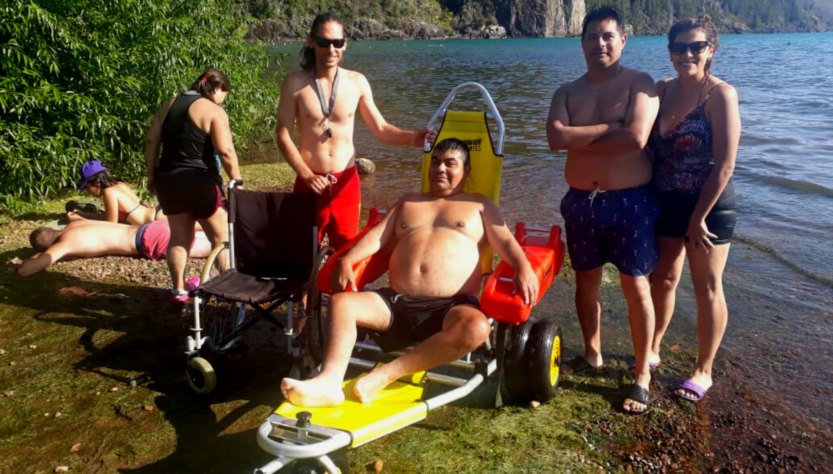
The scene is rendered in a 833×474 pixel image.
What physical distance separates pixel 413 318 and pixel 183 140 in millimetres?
2346

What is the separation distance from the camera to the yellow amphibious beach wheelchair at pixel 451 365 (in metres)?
2.76

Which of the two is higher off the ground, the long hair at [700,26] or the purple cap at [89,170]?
the long hair at [700,26]

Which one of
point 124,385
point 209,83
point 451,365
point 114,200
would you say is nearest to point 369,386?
point 451,365

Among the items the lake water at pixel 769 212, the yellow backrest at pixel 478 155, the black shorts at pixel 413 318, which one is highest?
the yellow backrest at pixel 478 155

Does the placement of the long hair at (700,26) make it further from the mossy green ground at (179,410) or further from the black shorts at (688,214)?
the mossy green ground at (179,410)

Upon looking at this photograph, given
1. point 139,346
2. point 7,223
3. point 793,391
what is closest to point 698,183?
point 793,391

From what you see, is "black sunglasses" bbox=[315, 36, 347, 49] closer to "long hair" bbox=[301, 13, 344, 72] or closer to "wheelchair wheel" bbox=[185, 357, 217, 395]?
"long hair" bbox=[301, 13, 344, 72]

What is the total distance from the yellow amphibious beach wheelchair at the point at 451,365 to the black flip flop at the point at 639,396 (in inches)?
16.9

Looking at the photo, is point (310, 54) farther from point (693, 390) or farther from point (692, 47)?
point (693, 390)

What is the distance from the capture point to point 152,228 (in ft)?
20.4

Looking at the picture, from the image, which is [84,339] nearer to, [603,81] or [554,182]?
[603,81]

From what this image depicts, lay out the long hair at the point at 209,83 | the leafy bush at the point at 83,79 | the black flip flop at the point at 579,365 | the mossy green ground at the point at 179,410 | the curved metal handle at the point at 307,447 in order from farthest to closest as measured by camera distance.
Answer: the leafy bush at the point at 83,79 → the long hair at the point at 209,83 → the black flip flop at the point at 579,365 → the mossy green ground at the point at 179,410 → the curved metal handle at the point at 307,447

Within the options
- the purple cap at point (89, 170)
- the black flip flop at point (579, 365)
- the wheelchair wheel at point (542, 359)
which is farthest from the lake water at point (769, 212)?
the purple cap at point (89, 170)

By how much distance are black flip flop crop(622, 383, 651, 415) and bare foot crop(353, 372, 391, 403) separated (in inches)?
58.3
